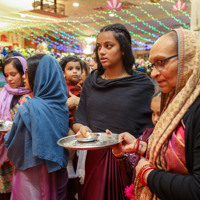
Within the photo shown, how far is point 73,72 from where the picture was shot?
3.09 meters

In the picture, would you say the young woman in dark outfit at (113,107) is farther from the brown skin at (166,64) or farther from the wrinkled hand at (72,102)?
the wrinkled hand at (72,102)

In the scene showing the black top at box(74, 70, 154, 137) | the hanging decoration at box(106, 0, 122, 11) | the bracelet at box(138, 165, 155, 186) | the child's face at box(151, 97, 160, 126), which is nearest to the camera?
the bracelet at box(138, 165, 155, 186)

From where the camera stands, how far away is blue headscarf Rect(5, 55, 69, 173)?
5.73ft

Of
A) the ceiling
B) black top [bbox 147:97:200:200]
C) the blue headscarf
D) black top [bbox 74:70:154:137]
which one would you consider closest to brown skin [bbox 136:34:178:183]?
black top [bbox 147:97:200:200]

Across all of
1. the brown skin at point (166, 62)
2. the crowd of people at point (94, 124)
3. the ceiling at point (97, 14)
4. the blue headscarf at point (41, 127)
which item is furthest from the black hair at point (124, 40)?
the ceiling at point (97, 14)

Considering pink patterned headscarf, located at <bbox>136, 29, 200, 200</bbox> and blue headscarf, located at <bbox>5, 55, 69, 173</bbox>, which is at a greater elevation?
pink patterned headscarf, located at <bbox>136, 29, 200, 200</bbox>

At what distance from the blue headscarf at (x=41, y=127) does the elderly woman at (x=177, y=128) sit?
0.85 metres

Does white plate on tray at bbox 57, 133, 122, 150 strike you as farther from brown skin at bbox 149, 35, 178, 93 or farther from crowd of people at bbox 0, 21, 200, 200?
brown skin at bbox 149, 35, 178, 93

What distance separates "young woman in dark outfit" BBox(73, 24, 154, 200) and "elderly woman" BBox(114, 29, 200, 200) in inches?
23.5

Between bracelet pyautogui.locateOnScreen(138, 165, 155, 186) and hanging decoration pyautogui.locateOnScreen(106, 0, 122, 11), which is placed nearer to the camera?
bracelet pyautogui.locateOnScreen(138, 165, 155, 186)

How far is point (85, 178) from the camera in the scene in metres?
1.81

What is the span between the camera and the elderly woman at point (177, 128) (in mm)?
907

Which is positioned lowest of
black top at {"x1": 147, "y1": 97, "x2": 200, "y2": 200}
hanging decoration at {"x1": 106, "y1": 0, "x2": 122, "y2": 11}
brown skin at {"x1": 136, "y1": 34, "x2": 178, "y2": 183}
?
black top at {"x1": 147, "y1": 97, "x2": 200, "y2": 200}

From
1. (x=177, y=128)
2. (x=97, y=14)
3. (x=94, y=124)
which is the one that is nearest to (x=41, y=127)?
(x=94, y=124)
